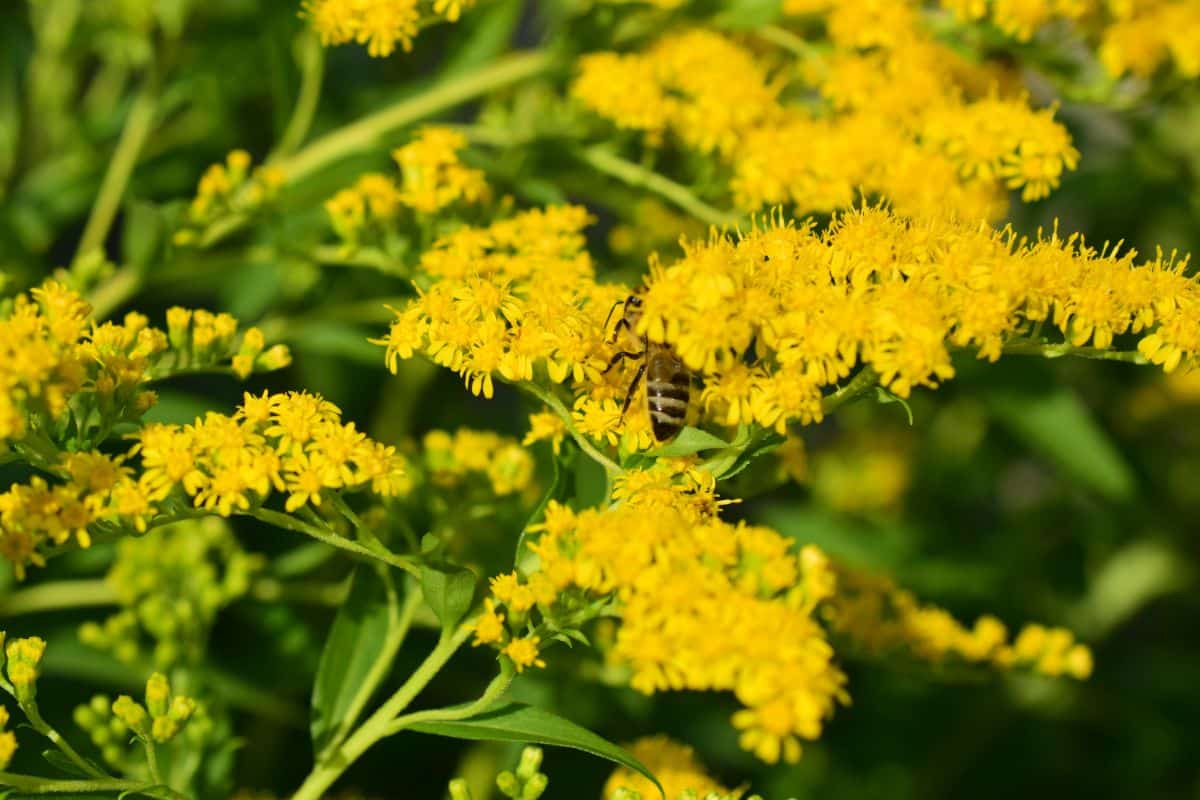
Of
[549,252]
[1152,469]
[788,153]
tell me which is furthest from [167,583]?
[1152,469]

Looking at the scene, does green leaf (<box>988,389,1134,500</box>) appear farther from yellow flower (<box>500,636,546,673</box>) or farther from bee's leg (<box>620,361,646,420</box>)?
yellow flower (<box>500,636,546,673</box>)

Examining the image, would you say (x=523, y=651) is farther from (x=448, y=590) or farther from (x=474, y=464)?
(x=474, y=464)

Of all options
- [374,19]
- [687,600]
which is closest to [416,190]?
[374,19]

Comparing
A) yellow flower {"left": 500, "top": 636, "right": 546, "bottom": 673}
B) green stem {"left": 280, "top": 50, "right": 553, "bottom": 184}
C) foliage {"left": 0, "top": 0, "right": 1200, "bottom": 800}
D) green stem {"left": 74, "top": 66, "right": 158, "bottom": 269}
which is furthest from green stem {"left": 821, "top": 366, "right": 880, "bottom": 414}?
green stem {"left": 74, "top": 66, "right": 158, "bottom": 269}

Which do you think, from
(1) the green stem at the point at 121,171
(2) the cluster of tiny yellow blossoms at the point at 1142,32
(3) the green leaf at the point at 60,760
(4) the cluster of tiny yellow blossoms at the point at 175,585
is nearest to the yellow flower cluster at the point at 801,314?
(3) the green leaf at the point at 60,760

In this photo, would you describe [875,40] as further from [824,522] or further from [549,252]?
[824,522]

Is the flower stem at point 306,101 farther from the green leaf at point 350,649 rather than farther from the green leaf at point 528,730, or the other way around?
the green leaf at point 528,730
